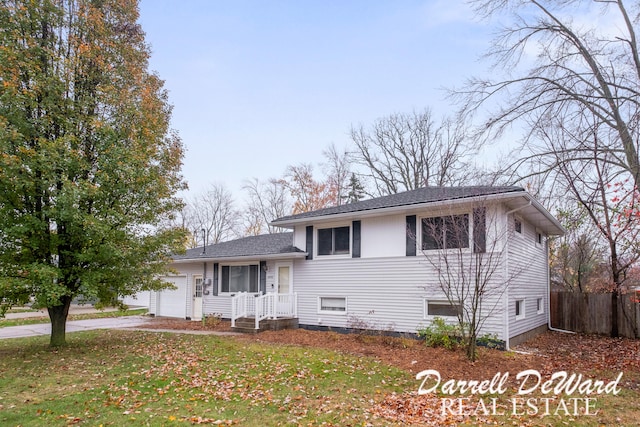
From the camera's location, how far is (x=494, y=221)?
10719mm

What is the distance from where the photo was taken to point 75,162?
31.0 ft

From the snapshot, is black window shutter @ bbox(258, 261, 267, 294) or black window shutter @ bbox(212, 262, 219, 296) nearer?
black window shutter @ bbox(258, 261, 267, 294)

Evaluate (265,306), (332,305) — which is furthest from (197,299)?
(332,305)

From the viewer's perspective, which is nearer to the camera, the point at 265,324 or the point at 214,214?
the point at 265,324

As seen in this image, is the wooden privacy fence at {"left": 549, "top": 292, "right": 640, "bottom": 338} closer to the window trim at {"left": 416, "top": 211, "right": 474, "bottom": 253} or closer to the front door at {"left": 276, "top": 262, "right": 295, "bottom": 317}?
the window trim at {"left": 416, "top": 211, "right": 474, "bottom": 253}

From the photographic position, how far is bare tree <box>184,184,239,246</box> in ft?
134

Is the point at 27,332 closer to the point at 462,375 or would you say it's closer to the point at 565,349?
the point at 462,375

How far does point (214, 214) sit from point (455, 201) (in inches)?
1340

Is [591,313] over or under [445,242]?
under

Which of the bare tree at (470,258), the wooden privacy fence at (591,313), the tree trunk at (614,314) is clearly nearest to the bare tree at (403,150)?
the wooden privacy fence at (591,313)

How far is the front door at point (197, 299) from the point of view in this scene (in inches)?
708

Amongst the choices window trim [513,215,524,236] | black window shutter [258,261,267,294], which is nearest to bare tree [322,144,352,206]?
black window shutter [258,261,267,294]

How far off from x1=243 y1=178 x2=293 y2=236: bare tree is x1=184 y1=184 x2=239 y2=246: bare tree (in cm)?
211

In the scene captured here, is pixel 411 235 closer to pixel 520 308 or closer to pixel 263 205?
pixel 520 308
